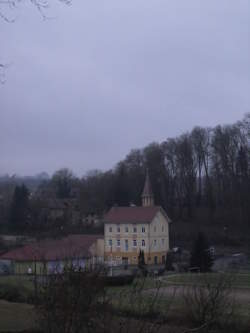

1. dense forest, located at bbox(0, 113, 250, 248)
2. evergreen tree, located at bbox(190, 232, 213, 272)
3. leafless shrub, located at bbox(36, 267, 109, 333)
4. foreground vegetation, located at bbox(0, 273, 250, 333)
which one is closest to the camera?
leafless shrub, located at bbox(36, 267, 109, 333)

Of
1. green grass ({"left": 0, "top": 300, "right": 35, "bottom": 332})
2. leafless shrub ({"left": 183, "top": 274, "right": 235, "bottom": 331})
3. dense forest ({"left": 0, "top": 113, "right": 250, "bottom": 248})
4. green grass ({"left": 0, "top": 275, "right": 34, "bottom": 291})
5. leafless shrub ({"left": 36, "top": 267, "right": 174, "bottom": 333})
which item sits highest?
dense forest ({"left": 0, "top": 113, "right": 250, "bottom": 248})

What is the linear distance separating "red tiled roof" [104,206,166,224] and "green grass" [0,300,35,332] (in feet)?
130

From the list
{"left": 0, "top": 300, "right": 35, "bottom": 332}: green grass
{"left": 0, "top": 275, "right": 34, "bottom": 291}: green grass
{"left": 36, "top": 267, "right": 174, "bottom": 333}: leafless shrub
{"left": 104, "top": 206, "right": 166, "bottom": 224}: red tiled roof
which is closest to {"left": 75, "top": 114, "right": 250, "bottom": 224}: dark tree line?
{"left": 104, "top": 206, "right": 166, "bottom": 224}: red tiled roof

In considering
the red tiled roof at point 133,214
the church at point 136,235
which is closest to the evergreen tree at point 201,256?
the church at point 136,235

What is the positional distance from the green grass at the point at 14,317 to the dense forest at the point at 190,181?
48.7 metres

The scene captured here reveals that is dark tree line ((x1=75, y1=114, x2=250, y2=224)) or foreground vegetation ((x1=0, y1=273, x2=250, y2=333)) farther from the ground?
dark tree line ((x1=75, y1=114, x2=250, y2=224))

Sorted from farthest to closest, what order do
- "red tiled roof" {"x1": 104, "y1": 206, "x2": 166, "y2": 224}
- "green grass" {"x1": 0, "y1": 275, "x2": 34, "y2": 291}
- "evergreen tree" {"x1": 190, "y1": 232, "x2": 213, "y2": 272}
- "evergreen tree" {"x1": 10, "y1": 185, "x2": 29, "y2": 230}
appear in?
"evergreen tree" {"x1": 10, "y1": 185, "x2": 29, "y2": 230}, "red tiled roof" {"x1": 104, "y1": 206, "x2": 166, "y2": 224}, "evergreen tree" {"x1": 190, "y1": 232, "x2": 213, "y2": 272}, "green grass" {"x1": 0, "y1": 275, "x2": 34, "y2": 291}

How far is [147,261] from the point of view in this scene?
6075 centimetres

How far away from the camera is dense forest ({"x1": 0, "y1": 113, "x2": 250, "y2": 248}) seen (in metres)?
73.4

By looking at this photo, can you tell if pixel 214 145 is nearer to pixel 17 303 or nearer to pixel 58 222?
pixel 58 222

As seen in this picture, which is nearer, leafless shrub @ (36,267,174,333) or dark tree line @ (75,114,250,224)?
Result: leafless shrub @ (36,267,174,333)

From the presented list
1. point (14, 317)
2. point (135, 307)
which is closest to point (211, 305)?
point (135, 307)

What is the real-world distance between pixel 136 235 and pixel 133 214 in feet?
7.89

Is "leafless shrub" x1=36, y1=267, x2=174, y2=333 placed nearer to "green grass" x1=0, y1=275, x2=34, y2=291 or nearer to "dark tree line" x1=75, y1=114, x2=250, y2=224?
"green grass" x1=0, y1=275, x2=34, y2=291
